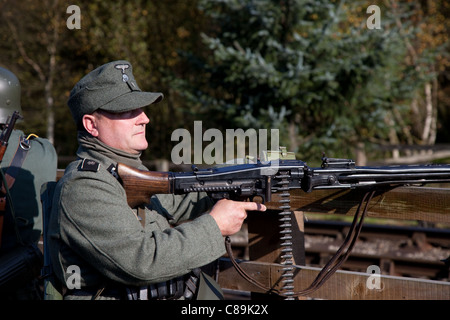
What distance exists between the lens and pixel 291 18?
881 centimetres

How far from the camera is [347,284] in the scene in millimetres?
3008

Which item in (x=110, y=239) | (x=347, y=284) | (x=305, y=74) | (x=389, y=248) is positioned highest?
(x=305, y=74)

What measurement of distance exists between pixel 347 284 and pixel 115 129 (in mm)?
1704

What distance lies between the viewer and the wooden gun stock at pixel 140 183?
2.45m

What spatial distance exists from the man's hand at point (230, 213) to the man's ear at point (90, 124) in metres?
0.75

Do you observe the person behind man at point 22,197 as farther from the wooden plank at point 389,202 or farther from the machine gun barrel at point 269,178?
the wooden plank at point 389,202

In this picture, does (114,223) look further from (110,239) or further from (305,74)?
(305,74)

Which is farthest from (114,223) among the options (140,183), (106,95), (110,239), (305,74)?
(305,74)

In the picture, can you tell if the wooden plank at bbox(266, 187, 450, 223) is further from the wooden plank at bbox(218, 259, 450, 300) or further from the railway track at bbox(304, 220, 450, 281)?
the railway track at bbox(304, 220, 450, 281)

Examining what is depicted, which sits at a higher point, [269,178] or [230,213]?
[269,178]

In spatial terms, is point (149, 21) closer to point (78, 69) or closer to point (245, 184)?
point (78, 69)

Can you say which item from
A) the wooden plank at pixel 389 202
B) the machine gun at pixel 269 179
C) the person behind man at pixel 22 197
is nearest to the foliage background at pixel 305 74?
the person behind man at pixel 22 197

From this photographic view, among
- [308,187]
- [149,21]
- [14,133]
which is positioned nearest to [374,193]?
[308,187]

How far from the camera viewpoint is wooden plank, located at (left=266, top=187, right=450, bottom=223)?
8.98 feet
